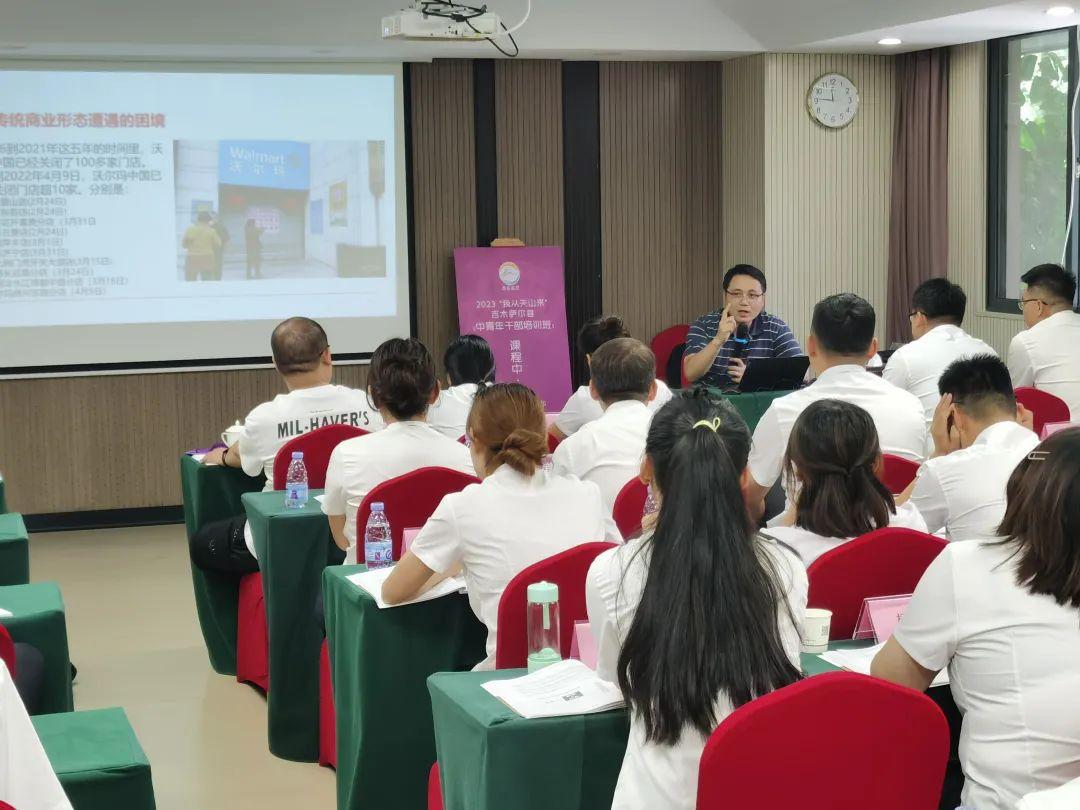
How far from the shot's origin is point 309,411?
454 cm

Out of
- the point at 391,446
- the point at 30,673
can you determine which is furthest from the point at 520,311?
the point at 30,673

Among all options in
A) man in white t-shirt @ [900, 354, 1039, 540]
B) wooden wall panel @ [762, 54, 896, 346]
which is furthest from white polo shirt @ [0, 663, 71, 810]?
wooden wall panel @ [762, 54, 896, 346]

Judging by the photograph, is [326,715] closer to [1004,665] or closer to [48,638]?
[48,638]

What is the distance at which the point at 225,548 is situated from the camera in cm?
455

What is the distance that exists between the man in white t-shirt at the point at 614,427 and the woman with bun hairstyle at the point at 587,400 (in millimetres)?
772

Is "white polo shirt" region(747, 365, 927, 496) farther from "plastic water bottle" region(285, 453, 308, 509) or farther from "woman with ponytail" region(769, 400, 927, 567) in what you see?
"plastic water bottle" region(285, 453, 308, 509)

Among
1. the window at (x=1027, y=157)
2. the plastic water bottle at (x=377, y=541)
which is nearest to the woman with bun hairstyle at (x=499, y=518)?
the plastic water bottle at (x=377, y=541)

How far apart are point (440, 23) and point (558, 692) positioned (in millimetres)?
3987

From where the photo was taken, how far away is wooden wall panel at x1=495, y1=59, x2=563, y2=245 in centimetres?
791

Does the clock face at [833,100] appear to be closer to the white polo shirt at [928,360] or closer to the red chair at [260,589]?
the white polo shirt at [928,360]

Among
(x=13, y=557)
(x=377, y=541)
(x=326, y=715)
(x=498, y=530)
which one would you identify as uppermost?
(x=498, y=530)

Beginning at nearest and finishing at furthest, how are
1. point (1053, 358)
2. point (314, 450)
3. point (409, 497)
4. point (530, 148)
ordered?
point (409, 497)
point (314, 450)
point (1053, 358)
point (530, 148)

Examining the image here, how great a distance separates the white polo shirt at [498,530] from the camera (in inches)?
113

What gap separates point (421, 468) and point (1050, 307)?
3.32m
